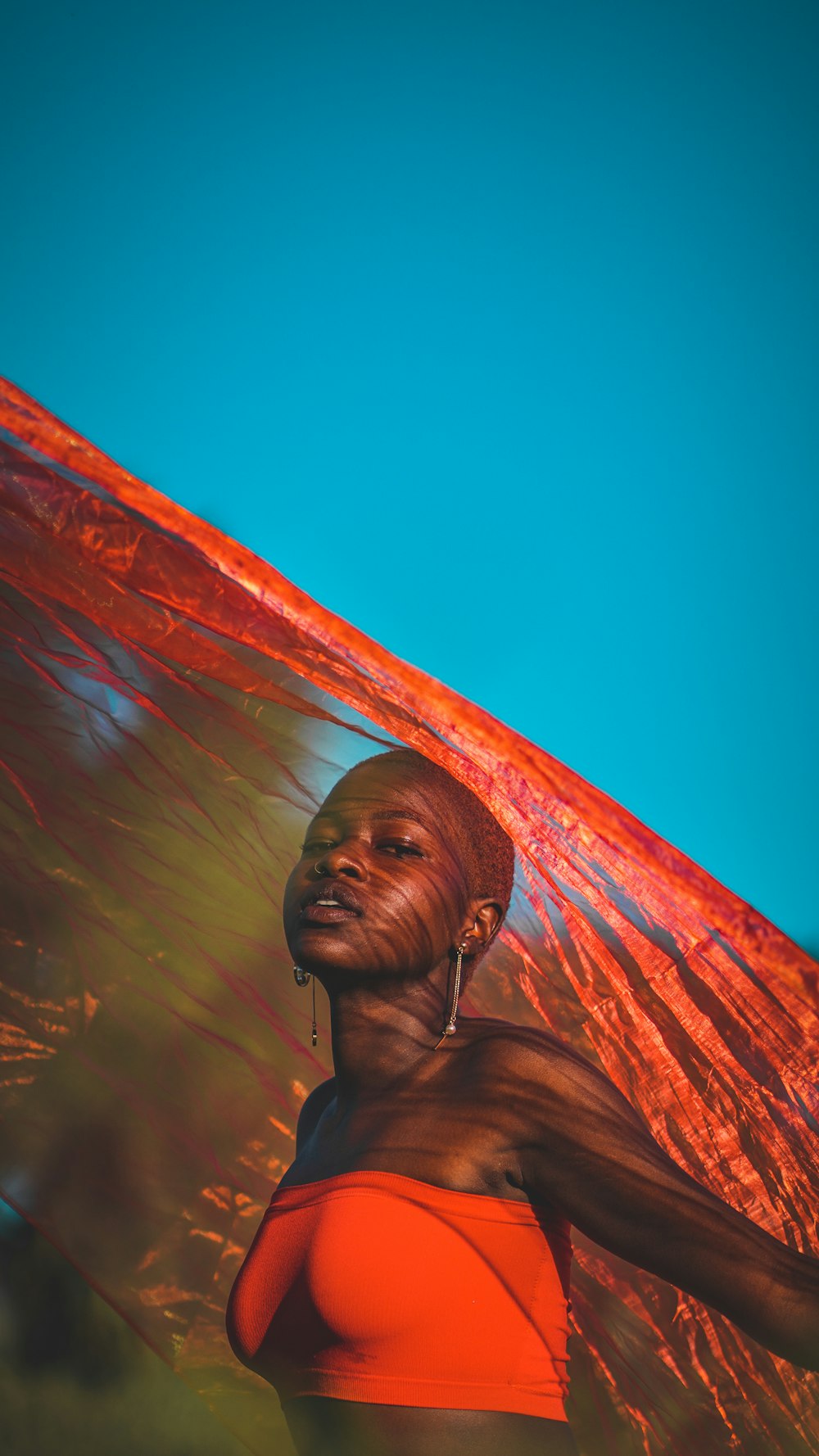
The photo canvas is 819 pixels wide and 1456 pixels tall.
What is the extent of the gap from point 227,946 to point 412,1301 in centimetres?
130

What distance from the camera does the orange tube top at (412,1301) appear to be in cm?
165

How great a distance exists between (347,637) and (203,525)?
0.47 m

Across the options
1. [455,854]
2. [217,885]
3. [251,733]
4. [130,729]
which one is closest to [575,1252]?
[455,854]

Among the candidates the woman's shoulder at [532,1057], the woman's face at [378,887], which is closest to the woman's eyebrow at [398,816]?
the woman's face at [378,887]

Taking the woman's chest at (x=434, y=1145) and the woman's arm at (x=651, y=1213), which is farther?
the woman's chest at (x=434, y=1145)

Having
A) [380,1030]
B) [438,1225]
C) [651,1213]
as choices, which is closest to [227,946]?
[380,1030]

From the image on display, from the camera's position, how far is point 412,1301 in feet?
5.45

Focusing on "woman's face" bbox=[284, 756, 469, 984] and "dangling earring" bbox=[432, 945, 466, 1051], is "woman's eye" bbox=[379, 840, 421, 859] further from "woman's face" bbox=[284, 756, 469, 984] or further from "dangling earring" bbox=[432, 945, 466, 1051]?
"dangling earring" bbox=[432, 945, 466, 1051]

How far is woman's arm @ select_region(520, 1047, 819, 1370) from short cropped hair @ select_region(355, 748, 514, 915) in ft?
2.05

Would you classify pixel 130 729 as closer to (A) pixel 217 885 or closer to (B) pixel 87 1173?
(A) pixel 217 885

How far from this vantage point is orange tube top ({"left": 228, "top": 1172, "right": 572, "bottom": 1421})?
64.8 inches

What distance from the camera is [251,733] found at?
2754 mm

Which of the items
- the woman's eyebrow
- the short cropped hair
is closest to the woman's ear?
the short cropped hair

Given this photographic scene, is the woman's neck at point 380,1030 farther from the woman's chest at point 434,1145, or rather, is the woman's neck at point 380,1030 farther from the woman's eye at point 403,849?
the woman's eye at point 403,849
